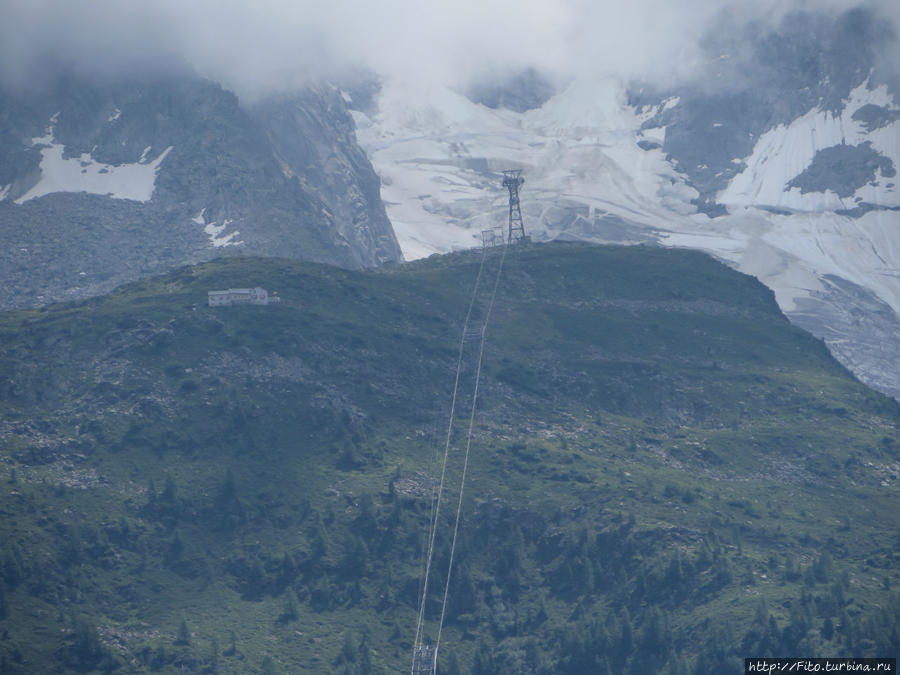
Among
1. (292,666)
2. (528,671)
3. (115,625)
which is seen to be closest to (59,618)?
(115,625)

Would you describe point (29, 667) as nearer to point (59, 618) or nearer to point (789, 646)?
point (59, 618)

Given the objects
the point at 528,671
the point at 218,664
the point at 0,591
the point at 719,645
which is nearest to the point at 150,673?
the point at 218,664

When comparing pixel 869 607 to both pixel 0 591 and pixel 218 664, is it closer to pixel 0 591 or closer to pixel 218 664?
pixel 218 664

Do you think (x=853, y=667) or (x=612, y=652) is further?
(x=612, y=652)

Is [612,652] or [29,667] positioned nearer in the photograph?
[29,667]

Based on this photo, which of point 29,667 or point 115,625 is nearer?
point 29,667

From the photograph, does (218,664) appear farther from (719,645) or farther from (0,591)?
(719,645)

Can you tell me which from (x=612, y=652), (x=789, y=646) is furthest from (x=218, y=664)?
(x=789, y=646)
